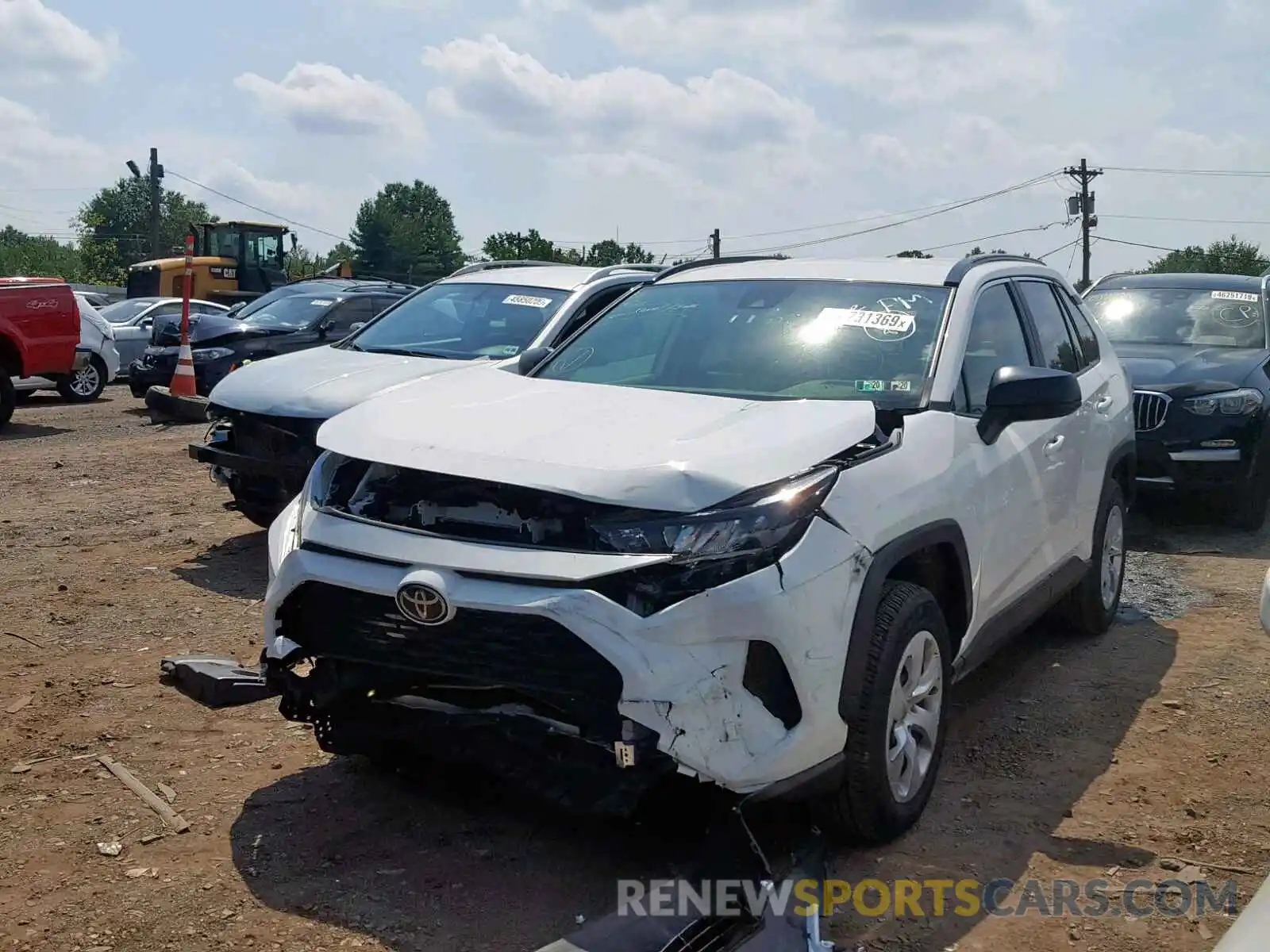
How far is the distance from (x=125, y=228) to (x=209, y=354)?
314 feet

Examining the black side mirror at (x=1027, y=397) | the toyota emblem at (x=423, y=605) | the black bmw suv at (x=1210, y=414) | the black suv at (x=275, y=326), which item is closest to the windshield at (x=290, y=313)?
the black suv at (x=275, y=326)

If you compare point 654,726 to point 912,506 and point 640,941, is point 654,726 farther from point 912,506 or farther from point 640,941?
point 912,506

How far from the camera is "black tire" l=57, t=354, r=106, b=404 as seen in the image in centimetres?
1689

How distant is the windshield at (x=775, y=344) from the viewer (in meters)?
4.32

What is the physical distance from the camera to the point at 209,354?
1423 cm

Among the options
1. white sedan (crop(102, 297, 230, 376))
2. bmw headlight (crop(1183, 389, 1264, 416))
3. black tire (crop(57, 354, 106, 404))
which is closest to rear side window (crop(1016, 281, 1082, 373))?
bmw headlight (crop(1183, 389, 1264, 416))

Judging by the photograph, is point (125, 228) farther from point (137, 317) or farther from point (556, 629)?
point (556, 629)

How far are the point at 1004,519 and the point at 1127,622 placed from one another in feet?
7.56

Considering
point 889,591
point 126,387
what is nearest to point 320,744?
point 889,591

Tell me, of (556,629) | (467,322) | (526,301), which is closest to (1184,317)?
(526,301)

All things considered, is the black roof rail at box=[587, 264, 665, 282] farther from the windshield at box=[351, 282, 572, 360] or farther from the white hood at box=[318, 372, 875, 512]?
the white hood at box=[318, 372, 875, 512]

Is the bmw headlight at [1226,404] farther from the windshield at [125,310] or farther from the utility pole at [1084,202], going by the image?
the utility pole at [1084,202]

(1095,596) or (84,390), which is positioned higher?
(84,390)

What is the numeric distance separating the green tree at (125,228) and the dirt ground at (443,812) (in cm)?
7128
